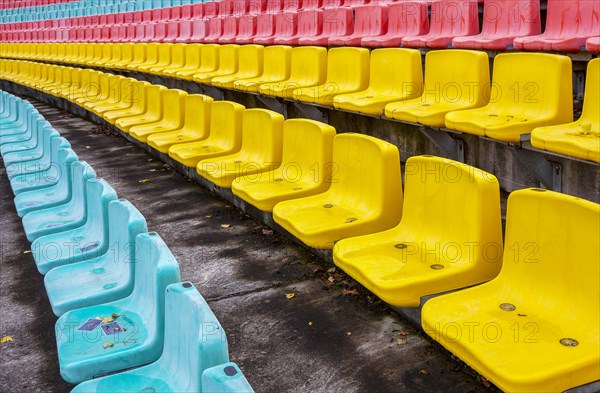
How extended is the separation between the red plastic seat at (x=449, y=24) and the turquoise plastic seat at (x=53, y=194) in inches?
78.0

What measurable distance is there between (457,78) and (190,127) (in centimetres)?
231

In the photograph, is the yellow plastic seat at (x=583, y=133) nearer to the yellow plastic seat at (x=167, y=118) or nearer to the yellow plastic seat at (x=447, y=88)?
the yellow plastic seat at (x=447, y=88)

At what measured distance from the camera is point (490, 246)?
6.83ft

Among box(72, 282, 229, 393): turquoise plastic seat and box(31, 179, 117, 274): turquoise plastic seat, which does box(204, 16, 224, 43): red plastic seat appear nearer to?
box(31, 179, 117, 274): turquoise plastic seat

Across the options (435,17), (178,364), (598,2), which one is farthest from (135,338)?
(435,17)

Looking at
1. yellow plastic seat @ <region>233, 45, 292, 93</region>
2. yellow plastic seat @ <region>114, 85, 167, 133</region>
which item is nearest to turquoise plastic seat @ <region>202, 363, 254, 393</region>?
yellow plastic seat @ <region>233, 45, 292, 93</region>

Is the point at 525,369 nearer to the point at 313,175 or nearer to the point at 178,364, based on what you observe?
the point at 178,364

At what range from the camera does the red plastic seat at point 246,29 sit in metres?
6.37

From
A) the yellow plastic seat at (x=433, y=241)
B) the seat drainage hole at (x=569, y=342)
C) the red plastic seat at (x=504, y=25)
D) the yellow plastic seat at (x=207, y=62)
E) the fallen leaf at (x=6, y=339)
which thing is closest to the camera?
the seat drainage hole at (x=569, y=342)

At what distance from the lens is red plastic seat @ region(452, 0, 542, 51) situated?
3.39 metres

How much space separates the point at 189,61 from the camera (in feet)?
21.3

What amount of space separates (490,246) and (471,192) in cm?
17

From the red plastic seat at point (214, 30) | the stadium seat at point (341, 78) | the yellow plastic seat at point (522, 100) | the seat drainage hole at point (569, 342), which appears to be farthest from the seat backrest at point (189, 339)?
the red plastic seat at point (214, 30)

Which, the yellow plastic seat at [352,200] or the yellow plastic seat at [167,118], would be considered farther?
the yellow plastic seat at [167,118]
